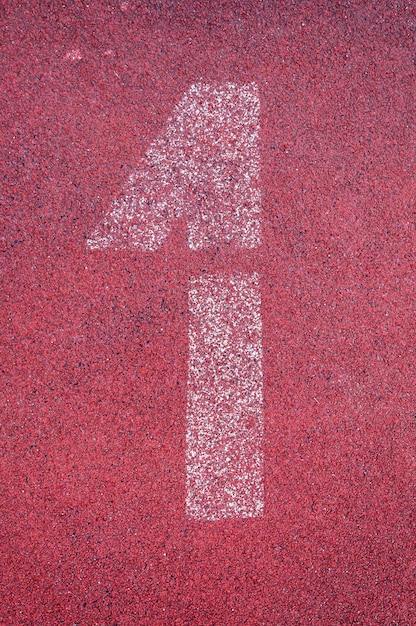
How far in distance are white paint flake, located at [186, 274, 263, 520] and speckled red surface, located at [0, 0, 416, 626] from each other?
5cm

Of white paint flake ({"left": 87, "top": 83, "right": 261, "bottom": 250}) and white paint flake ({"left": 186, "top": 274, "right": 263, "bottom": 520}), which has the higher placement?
white paint flake ({"left": 87, "top": 83, "right": 261, "bottom": 250})

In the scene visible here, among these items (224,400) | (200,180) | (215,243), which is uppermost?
(200,180)

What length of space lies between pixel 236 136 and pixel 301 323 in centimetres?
86

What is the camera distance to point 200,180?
6.56 ft

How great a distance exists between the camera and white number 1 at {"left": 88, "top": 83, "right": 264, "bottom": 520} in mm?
1929

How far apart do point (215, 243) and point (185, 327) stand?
1.26 feet

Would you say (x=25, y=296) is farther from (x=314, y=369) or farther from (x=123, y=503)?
(x=314, y=369)

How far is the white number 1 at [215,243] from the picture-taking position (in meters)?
1.93

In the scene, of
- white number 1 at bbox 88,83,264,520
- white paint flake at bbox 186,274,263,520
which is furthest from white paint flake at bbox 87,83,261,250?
white paint flake at bbox 186,274,263,520

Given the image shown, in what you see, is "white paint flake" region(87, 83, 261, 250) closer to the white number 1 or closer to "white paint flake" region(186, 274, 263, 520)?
the white number 1

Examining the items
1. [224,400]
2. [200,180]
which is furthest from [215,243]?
[224,400]

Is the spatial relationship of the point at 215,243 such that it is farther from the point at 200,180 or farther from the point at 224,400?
the point at 224,400

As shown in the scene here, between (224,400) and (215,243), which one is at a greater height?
(215,243)

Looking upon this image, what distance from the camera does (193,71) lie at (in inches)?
79.4
